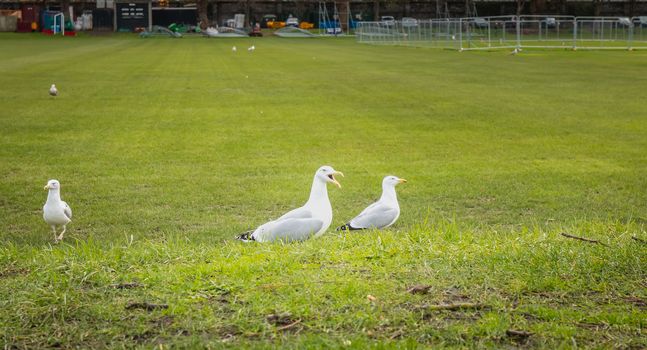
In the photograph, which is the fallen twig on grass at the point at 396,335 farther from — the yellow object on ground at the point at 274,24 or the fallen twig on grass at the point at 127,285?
the yellow object on ground at the point at 274,24

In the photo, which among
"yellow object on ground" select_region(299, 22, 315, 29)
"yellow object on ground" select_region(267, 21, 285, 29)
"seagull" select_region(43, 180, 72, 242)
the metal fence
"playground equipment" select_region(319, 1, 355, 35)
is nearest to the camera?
"seagull" select_region(43, 180, 72, 242)

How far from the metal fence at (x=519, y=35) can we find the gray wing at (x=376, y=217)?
3657 centimetres

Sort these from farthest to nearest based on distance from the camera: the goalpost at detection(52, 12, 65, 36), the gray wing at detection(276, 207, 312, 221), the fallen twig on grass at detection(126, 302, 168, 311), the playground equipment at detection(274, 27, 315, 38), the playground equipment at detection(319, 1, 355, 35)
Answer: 1. the playground equipment at detection(319, 1, 355, 35)
2. the goalpost at detection(52, 12, 65, 36)
3. the playground equipment at detection(274, 27, 315, 38)
4. the gray wing at detection(276, 207, 312, 221)
5. the fallen twig on grass at detection(126, 302, 168, 311)

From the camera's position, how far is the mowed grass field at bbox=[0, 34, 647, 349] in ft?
16.1

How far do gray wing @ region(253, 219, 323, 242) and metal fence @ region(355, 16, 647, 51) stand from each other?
37.8 m

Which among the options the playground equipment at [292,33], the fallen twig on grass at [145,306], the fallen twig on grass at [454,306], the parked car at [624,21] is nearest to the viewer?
the fallen twig on grass at [454,306]

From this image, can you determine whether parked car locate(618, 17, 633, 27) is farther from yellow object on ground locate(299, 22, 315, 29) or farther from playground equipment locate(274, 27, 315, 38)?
yellow object on ground locate(299, 22, 315, 29)

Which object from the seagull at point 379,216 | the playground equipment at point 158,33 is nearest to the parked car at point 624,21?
the playground equipment at point 158,33

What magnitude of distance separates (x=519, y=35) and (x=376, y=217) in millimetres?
42451

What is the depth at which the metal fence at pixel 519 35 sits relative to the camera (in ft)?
156

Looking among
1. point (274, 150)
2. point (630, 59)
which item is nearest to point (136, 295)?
point (274, 150)

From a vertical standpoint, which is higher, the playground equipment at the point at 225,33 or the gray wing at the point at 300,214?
the playground equipment at the point at 225,33

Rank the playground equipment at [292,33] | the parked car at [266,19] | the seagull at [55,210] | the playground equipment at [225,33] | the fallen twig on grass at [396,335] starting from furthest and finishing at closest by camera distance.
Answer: the parked car at [266,19]
the playground equipment at [225,33]
the playground equipment at [292,33]
the seagull at [55,210]
the fallen twig on grass at [396,335]

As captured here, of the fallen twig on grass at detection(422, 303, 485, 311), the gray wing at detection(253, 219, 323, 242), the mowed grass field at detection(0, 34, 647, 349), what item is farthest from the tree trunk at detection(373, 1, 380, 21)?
the fallen twig on grass at detection(422, 303, 485, 311)
